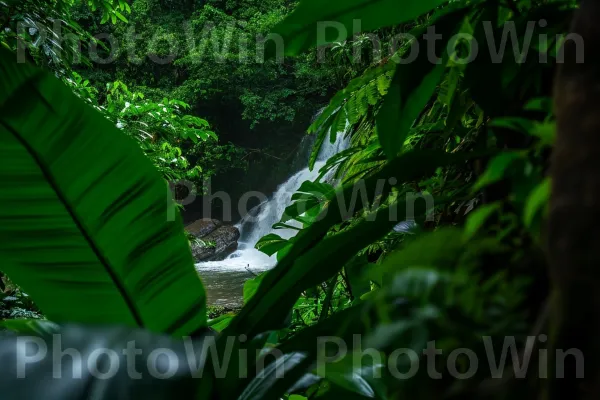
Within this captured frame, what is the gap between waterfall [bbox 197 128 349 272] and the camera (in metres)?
7.94

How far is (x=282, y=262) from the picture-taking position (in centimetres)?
43

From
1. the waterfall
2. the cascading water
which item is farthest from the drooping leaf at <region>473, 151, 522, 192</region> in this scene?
the waterfall

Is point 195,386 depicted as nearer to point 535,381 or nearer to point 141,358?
point 141,358

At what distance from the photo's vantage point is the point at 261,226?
8797mm

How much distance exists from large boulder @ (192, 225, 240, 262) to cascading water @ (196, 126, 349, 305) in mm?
Result: 123

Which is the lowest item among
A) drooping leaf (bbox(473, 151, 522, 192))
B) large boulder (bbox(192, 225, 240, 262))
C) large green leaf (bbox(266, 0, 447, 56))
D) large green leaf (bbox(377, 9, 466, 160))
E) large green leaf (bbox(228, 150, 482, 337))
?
large boulder (bbox(192, 225, 240, 262))

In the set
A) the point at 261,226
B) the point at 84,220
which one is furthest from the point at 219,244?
the point at 84,220

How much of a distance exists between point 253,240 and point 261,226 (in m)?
0.29

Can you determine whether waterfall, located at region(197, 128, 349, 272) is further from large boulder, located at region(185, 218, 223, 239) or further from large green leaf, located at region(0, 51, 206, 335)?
large green leaf, located at region(0, 51, 206, 335)

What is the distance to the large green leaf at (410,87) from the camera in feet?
1.17

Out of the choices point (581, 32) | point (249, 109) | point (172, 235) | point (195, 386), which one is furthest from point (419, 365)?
point (249, 109)

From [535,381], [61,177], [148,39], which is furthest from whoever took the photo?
[148,39]

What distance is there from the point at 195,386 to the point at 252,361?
5 cm

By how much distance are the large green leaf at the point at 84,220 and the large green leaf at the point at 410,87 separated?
0.25 meters
